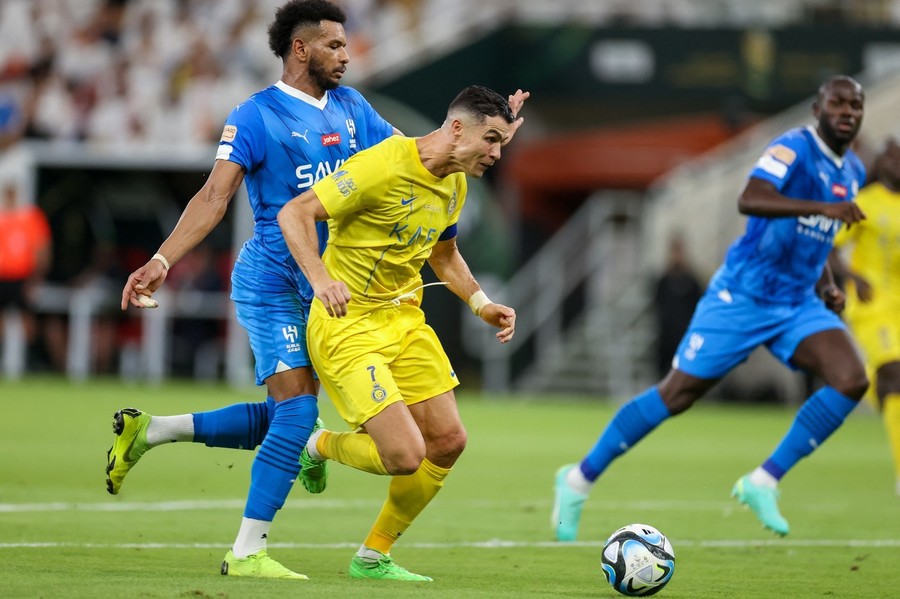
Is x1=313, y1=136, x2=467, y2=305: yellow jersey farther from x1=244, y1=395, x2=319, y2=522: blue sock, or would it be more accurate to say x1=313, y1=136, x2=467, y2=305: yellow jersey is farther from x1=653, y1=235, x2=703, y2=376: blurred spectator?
x1=653, y1=235, x2=703, y2=376: blurred spectator

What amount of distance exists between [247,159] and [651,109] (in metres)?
20.5

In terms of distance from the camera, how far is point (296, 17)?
24.2 feet

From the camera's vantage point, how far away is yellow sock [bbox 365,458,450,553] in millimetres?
7094

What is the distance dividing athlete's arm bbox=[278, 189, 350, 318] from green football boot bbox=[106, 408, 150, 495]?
149 cm

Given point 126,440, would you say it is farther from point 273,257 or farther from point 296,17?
point 296,17

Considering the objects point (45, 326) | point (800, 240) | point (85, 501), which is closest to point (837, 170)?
point (800, 240)

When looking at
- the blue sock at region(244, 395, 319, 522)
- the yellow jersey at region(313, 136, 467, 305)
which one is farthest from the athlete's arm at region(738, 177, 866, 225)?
the blue sock at region(244, 395, 319, 522)

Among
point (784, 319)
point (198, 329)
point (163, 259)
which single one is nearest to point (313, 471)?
point (163, 259)

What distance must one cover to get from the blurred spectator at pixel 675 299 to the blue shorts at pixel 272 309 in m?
15.6

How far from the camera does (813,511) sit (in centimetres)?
1062

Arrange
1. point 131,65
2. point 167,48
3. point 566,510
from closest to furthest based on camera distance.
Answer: point 566,510, point 131,65, point 167,48

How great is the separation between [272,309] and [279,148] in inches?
29.3

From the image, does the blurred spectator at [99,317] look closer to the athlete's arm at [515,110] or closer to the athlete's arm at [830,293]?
the athlete's arm at [830,293]

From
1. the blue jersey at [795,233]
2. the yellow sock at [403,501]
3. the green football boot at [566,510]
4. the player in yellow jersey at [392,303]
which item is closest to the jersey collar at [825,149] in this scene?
the blue jersey at [795,233]
